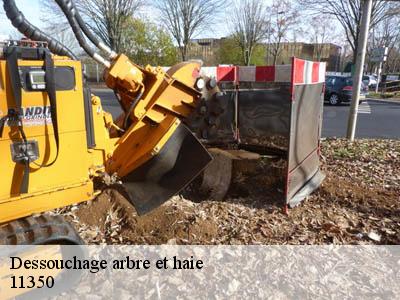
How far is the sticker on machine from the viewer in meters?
2.45

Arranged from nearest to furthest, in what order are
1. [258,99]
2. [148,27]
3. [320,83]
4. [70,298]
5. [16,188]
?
[16,188] < [70,298] < [320,83] < [258,99] < [148,27]

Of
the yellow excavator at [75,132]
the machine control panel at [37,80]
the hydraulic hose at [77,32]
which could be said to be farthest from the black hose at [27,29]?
the machine control panel at [37,80]

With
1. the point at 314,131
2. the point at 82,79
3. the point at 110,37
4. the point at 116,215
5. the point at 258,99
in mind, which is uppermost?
the point at 110,37

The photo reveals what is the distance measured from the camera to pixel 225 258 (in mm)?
3561

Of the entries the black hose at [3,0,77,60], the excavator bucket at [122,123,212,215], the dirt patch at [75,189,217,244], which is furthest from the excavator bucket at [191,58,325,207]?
the black hose at [3,0,77,60]

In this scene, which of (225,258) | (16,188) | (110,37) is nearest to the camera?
(16,188)

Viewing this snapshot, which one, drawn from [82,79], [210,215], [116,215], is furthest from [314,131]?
[82,79]

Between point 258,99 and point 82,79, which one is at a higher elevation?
point 82,79

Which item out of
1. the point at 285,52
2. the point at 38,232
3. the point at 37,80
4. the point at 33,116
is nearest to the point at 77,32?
the point at 37,80

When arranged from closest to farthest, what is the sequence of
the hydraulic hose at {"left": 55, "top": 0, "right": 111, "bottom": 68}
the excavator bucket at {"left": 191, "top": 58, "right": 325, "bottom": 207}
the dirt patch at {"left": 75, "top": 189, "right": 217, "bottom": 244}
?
the hydraulic hose at {"left": 55, "top": 0, "right": 111, "bottom": 68}
the dirt patch at {"left": 75, "top": 189, "right": 217, "bottom": 244}
the excavator bucket at {"left": 191, "top": 58, "right": 325, "bottom": 207}

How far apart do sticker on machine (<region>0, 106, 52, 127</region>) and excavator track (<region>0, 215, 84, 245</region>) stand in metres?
0.72

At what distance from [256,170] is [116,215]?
2.29 metres

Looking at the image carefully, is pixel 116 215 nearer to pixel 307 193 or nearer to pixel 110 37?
pixel 307 193

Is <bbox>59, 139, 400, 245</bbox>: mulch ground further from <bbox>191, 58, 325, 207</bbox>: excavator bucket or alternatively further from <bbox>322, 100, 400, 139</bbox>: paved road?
<bbox>322, 100, 400, 139</bbox>: paved road
